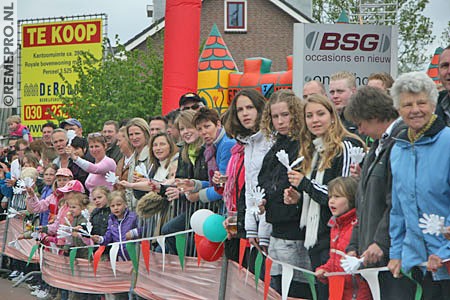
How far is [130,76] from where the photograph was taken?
32094 mm

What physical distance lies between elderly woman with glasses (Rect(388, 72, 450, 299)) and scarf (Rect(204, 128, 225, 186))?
2.95 m

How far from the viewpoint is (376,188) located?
209 inches

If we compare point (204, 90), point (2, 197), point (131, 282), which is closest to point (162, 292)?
point (131, 282)

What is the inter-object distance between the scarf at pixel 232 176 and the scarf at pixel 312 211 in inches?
44.5

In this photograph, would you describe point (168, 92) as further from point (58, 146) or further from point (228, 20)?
point (228, 20)

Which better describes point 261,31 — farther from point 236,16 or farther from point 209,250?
point 209,250

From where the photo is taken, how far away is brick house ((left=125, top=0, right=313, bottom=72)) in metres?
44.7

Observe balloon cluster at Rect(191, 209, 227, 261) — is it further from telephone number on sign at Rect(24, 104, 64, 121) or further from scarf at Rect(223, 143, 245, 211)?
telephone number on sign at Rect(24, 104, 64, 121)

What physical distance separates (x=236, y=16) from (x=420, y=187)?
4073 centimetres

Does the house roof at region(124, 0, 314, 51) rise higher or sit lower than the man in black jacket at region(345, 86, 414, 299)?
higher

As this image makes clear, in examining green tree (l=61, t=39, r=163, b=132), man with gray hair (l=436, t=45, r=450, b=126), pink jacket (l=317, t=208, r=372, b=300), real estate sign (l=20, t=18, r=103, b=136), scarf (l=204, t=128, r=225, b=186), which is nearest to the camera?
man with gray hair (l=436, t=45, r=450, b=126)

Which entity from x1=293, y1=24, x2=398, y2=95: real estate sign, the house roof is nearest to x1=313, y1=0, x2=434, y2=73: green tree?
the house roof

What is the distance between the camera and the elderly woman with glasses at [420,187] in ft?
16.0

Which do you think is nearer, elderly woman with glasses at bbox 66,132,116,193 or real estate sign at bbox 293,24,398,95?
elderly woman with glasses at bbox 66,132,116,193
